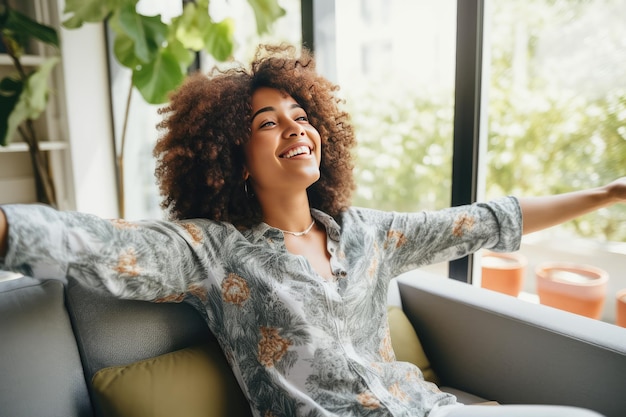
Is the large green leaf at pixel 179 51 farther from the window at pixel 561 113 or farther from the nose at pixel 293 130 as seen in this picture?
the window at pixel 561 113

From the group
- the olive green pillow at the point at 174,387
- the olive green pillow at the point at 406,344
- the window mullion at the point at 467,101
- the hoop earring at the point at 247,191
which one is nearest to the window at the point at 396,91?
the window mullion at the point at 467,101

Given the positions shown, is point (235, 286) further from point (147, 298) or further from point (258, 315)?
point (147, 298)

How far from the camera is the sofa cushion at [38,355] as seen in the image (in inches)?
37.3

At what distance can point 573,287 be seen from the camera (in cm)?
146

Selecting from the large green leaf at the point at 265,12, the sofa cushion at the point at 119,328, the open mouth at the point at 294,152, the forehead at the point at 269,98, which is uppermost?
the large green leaf at the point at 265,12

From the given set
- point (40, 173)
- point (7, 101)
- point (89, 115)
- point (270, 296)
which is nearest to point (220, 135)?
point (270, 296)

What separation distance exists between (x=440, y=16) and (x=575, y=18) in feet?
2.27

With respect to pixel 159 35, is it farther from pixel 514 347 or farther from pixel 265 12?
pixel 514 347

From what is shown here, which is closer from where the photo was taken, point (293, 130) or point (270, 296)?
point (270, 296)

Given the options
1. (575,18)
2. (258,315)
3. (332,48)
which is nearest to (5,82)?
(332,48)

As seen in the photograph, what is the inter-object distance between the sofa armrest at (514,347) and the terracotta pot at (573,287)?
0.74ft

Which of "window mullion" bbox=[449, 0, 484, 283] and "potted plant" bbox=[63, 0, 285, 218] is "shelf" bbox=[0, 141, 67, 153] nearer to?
"potted plant" bbox=[63, 0, 285, 218]

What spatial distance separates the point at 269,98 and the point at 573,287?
3.53 feet

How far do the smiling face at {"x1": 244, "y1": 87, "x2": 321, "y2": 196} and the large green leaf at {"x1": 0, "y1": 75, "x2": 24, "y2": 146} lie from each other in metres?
1.64
